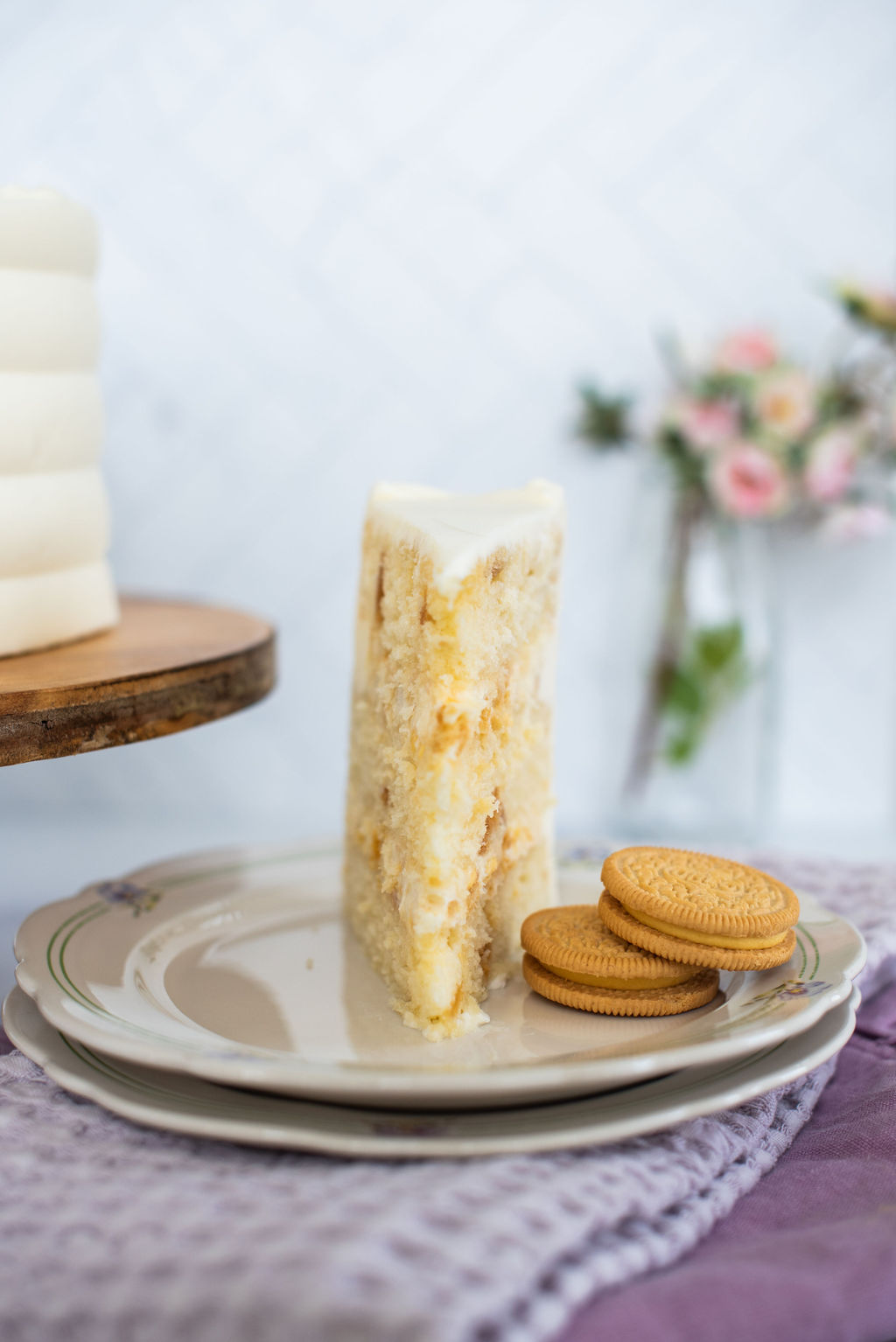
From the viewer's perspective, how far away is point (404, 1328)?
0.43 meters

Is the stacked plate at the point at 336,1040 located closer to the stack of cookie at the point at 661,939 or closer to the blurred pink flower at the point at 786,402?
the stack of cookie at the point at 661,939

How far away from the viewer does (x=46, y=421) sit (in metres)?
0.85

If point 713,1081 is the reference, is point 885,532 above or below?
above

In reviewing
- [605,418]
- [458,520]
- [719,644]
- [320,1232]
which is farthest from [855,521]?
[320,1232]

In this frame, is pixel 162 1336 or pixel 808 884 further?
pixel 808 884

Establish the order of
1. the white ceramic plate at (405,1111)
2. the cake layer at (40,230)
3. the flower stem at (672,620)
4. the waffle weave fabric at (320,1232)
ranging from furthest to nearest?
the flower stem at (672,620), the cake layer at (40,230), the white ceramic plate at (405,1111), the waffle weave fabric at (320,1232)

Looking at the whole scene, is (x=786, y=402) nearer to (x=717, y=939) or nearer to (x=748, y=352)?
(x=748, y=352)

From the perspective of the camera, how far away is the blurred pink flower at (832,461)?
61.4 inches

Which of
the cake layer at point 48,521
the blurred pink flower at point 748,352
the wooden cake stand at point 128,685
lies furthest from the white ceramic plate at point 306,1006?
the blurred pink flower at point 748,352

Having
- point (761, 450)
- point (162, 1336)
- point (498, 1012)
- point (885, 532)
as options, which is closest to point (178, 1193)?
point (162, 1336)

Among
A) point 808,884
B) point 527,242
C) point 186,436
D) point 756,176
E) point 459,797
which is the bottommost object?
point 808,884

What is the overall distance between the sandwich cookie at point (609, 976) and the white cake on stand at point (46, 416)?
429 millimetres

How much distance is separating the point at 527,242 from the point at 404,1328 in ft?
5.18

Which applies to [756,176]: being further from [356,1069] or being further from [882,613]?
[356,1069]
